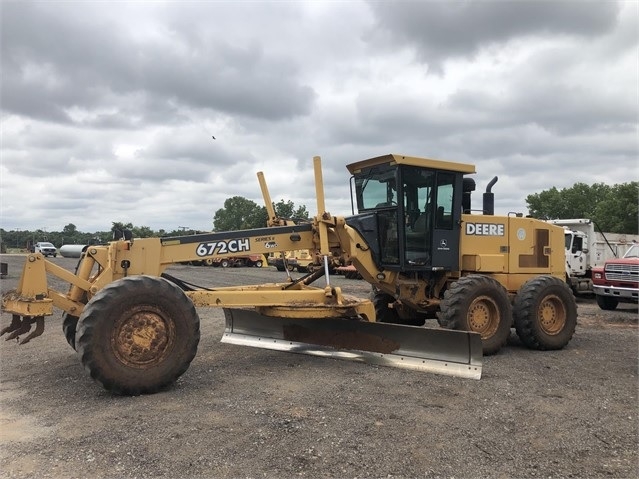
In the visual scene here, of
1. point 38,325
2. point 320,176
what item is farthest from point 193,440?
point 320,176

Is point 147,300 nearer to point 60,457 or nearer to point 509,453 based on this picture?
point 60,457

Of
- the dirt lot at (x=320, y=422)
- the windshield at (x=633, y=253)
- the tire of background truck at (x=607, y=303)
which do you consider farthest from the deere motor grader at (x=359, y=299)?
the windshield at (x=633, y=253)

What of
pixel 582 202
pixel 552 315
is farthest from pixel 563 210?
pixel 552 315

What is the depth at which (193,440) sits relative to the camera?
4.24m

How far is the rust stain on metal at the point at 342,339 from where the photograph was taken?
23.0ft

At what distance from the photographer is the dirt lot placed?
12.7ft

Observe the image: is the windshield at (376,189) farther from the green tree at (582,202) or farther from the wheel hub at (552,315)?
the green tree at (582,202)

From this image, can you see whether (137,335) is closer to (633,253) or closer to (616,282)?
(616,282)

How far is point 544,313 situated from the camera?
8750 mm

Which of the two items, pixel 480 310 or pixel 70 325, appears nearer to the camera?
pixel 70 325

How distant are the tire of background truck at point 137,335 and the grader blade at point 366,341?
234cm

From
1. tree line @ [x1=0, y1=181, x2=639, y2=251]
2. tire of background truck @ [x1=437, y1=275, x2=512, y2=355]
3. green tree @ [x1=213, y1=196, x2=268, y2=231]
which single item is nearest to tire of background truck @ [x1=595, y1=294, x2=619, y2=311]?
tire of background truck @ [x1=437, y1=275, x2=512, y2=355]

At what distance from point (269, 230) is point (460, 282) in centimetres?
293

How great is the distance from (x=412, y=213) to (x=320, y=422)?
14.3 ft
